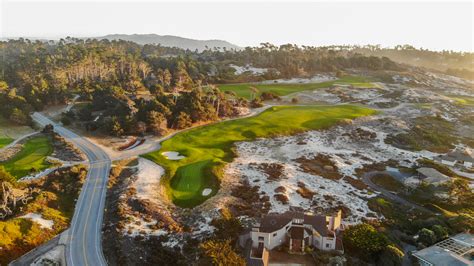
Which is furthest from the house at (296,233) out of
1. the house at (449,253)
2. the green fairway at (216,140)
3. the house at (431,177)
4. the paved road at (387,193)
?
the house at (431,177)

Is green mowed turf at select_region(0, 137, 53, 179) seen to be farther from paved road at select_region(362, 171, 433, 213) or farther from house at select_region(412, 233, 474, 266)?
house at select_region(412, 233, 474, 266)

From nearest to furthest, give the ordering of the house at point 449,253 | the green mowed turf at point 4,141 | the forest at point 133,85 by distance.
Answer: the house at point 449,253 < the green mowed turf at point 4,141 < the forest at point 133,85

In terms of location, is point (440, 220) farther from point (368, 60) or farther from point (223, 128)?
point (368, 60)

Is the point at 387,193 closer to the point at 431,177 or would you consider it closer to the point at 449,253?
the point at 431,177

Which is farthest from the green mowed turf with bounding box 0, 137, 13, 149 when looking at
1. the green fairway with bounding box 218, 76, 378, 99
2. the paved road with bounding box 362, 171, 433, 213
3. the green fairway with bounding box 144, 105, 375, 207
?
the green fairway with bounding box 218, 76, 378, 99

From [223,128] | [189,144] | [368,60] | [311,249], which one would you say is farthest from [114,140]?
[368,60]

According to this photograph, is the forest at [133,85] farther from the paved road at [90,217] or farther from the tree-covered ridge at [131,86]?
the paved road at [90,217]

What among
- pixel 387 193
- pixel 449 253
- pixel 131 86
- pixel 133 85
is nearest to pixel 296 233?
pixel 449 253
